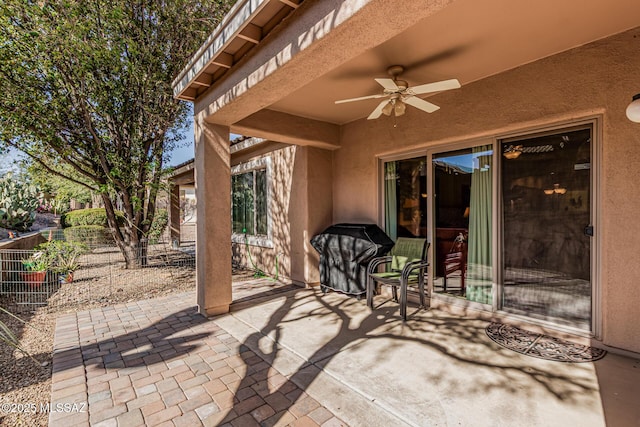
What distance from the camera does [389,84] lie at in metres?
3.34

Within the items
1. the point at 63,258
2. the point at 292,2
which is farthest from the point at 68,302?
the point at 292,2

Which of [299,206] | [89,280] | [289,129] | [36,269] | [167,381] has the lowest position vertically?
[167,381]

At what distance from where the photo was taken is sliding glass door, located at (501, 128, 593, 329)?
351 centimetres

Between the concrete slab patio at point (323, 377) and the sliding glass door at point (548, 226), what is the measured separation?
0.69 metres

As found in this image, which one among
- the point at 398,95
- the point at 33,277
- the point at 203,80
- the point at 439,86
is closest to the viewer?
the point at 439,86

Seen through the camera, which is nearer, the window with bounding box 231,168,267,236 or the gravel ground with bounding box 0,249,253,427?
the gravel ground with bounding box 0,249,253,427

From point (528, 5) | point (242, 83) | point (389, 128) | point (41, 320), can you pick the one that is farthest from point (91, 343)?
point (528, 5)

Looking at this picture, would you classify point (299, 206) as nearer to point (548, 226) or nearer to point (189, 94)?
point (189, 94)

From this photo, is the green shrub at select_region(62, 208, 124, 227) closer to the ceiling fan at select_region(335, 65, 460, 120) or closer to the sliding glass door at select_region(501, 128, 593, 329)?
the ceiling fan at select_region(335, 65, 460, 120)

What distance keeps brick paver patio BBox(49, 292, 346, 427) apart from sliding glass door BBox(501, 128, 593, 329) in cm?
306

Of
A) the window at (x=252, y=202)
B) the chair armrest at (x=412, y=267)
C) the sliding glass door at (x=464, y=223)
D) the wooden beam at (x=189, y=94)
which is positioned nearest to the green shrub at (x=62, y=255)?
the window at (x=252, y=202)

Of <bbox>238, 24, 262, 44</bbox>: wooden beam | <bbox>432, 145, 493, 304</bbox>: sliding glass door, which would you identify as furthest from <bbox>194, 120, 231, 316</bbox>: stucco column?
<bbox>432, 145, 493, 304</bbox>: sliding glass door

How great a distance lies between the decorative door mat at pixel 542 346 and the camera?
10.3ft

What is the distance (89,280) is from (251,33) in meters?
6.26
